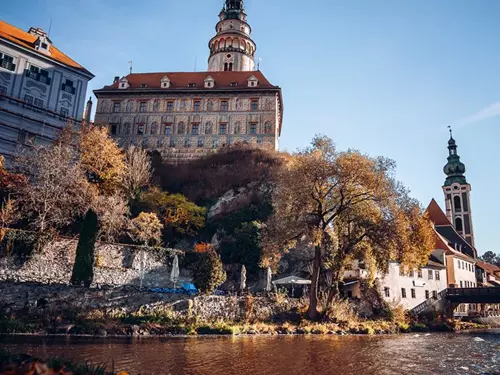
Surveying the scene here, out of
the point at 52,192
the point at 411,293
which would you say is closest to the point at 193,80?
the point at 52,192

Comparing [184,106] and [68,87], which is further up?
[184,106]

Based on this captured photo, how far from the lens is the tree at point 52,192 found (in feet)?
90.7

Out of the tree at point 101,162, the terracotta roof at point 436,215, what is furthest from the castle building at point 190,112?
the terracotta roof at point 436,215

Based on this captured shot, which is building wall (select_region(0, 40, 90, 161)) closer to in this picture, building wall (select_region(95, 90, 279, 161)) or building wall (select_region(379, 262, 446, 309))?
building wall (select_region(95, 90, 279, 161))

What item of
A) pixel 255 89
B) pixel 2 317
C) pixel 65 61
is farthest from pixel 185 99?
pixel 2 317

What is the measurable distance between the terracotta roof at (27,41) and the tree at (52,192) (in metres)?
17.1

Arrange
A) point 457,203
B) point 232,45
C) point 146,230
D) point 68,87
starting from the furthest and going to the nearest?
point 457,203, point 232,45, point 68,87, point 146,230

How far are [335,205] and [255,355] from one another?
46.1 ft

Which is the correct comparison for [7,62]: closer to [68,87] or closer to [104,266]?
[68,87]

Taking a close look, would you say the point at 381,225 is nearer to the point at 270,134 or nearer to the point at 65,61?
the point at 270,134

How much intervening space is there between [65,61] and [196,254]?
1170 inches

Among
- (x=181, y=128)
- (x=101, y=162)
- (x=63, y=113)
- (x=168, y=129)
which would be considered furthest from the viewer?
(x=168, y=129)

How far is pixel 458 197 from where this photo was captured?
3100 inches

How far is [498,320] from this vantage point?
46188 millimetres
